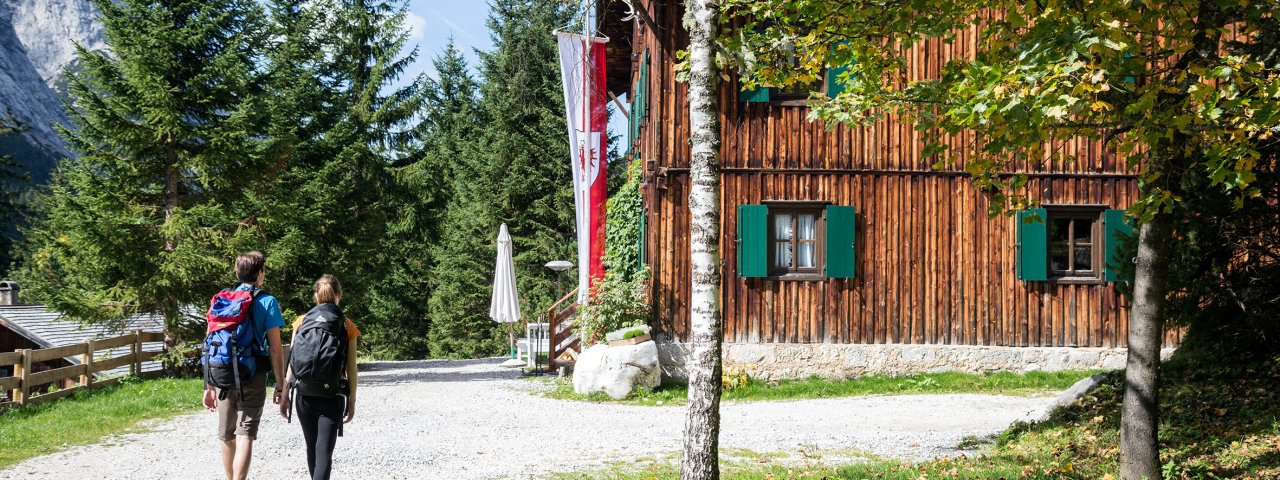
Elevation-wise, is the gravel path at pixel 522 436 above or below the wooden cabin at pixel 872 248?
below

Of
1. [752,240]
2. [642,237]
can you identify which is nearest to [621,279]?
[642,237]

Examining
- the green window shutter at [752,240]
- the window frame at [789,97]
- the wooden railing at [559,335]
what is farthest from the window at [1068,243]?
the wooden railing at [559,335]

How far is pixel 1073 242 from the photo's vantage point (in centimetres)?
1430

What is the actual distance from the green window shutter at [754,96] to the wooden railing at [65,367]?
998cm

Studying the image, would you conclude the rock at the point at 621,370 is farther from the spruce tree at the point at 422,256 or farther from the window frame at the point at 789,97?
the spruce tree at the point at 422,256

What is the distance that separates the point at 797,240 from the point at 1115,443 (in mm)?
7028

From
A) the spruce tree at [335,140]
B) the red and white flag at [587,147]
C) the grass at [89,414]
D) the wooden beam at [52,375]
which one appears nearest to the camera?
the grass at [89,414]

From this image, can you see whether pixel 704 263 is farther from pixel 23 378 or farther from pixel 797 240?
pixel 23 378

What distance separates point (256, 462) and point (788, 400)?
6861 mm

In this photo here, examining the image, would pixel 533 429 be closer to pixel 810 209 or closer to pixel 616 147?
pixel 810 209

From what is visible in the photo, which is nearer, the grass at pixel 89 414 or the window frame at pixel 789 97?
the grass at pixel 89 414

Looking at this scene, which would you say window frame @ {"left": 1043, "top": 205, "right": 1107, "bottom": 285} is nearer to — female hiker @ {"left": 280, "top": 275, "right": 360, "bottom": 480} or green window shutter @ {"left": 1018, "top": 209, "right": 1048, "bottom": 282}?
green window shutter @ {"left": 1018, "top": 209, "right": 1048, "bottom": 282}

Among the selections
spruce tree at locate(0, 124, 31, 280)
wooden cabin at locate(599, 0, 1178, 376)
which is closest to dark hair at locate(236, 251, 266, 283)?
wooden cabin at locate(599, 0, 1178, 376)

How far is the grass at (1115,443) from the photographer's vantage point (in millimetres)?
6492
